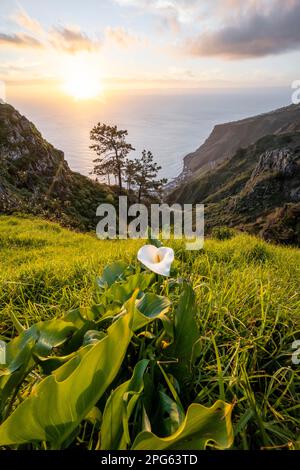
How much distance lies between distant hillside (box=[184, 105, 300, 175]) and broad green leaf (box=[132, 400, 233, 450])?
126m

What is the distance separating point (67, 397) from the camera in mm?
968

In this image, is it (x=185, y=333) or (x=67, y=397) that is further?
(x=185, y=333)

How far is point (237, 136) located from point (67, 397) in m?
152

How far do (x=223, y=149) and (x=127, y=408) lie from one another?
146585mm

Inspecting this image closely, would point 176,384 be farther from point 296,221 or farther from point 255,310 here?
point 296,221

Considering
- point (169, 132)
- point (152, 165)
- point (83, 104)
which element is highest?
point (83, 104)

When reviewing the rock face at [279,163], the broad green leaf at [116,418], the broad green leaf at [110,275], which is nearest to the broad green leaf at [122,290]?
the broad green leaf at [110,275]

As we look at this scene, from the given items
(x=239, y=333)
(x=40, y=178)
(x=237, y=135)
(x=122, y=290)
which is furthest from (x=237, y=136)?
(x=122, y=290)

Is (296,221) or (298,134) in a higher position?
(298,134)

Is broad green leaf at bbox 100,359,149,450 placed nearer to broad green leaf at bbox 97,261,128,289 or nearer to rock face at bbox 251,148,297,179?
broad green leaf at bbox 97,261,128,289

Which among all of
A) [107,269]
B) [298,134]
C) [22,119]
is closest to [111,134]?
[22,119]

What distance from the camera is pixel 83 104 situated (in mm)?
192250

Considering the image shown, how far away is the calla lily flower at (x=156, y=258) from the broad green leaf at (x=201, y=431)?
2.00 ft

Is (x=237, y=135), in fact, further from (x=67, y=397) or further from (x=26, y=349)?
(x=67, y=397)
